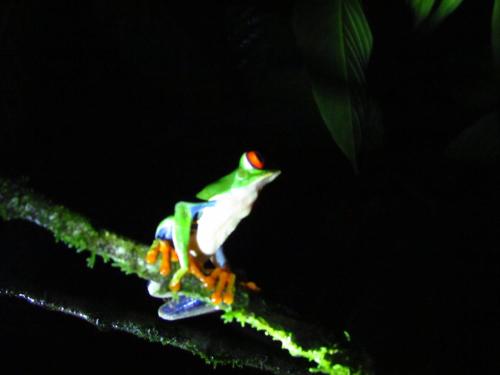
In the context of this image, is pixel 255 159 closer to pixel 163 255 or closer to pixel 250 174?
pixel 250 174

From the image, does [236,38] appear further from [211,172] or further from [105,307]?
[105,307]

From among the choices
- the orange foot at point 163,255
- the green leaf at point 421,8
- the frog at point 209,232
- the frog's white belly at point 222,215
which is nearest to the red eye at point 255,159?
the frog at point 209,232

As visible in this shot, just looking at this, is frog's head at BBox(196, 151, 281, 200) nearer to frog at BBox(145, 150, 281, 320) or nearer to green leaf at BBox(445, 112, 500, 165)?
frog at BBox(145, 150, 281, 320)

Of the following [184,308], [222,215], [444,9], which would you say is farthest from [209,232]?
[444,9]

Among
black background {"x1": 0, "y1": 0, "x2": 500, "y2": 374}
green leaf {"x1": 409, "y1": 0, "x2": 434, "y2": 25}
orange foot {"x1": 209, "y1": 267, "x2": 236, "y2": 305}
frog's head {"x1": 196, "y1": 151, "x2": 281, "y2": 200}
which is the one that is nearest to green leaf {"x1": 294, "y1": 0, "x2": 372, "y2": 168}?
green leaf {"x1": 409, "y1": 0, "x2": 434, "y2": 25}

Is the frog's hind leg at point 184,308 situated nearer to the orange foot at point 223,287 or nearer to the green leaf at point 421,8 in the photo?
the orange foot at point 223,287

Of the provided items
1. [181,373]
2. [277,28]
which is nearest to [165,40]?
[277,28]
